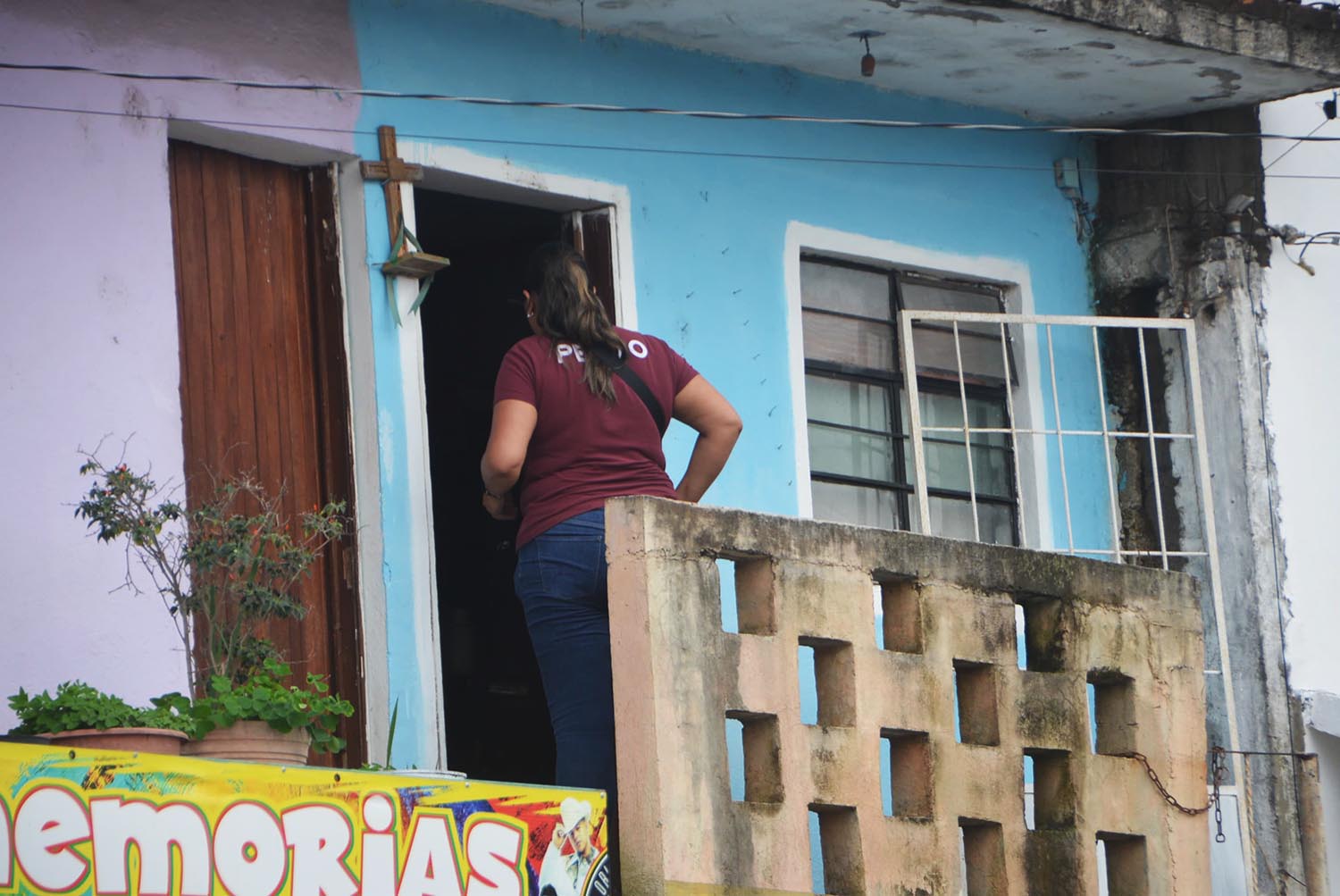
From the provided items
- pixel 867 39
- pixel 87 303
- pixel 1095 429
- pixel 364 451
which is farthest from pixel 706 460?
pixel 1095 429

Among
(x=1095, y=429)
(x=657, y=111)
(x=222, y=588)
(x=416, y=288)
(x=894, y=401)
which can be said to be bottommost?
(x=222, y=588)

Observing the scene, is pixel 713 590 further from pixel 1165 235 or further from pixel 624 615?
pixel 1165 235

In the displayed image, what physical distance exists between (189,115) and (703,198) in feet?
6.90

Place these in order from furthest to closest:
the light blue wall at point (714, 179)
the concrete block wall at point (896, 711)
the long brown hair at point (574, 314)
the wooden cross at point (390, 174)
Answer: the light blue wall at point (714, 179) < the wooden cross at point (390, 174) < the long brown hair at point (574, 314) < the concrete block wall at point (896, 711)

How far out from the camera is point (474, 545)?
336 inches

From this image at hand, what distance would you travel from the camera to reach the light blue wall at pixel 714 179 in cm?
706

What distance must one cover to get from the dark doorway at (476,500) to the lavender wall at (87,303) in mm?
1491

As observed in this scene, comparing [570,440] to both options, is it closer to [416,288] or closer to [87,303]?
[416,288]

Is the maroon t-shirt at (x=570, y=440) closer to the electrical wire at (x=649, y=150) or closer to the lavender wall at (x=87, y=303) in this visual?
the lavender wall at (x=87, y=303)

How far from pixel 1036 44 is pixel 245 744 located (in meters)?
4.33

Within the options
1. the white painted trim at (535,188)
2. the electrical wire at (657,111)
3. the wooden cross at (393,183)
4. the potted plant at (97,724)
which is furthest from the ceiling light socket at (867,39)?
the potted plant at (97,724)

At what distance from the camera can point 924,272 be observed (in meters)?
8.66

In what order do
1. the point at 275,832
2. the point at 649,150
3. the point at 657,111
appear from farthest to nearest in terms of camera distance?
the point at 649,150 → the point at 657,111 → the point at 275,832

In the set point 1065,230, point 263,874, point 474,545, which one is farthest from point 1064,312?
point 263,874
